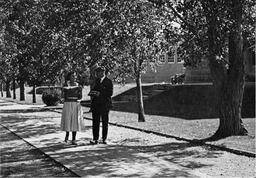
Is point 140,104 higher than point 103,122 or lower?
higher

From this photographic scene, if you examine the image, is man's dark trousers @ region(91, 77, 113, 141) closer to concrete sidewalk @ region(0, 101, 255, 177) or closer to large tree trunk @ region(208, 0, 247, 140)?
concrete sidewalk @ region(0, 101, 255, 177)

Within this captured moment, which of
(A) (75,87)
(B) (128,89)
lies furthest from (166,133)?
(B) (128,89)

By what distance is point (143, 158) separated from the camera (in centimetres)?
861

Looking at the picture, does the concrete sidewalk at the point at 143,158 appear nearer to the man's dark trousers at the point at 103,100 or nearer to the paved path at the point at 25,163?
the paved path at the point at 25,163

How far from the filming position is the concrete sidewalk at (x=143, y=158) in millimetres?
7352

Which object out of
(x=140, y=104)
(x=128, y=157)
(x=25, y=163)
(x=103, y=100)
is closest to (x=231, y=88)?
(x=103, y=100)

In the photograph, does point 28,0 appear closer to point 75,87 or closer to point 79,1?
point 79,1

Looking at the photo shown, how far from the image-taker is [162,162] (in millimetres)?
8227

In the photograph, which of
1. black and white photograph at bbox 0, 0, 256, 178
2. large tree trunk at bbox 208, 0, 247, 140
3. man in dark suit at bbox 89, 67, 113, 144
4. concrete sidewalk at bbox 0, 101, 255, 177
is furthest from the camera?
large tree trunk at bbox 208, 0, 247, 140

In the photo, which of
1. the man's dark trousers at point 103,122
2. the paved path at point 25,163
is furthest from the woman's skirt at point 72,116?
the paved path at point 25,163

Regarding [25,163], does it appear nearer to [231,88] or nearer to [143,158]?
[143,158]

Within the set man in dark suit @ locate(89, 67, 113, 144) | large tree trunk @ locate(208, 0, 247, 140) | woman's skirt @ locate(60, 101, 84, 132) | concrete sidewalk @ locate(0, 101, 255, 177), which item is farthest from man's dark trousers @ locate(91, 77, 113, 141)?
large tree trunk @ locate(208, 0, 247, 140)

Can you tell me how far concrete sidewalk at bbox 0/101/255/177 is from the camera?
7.35m

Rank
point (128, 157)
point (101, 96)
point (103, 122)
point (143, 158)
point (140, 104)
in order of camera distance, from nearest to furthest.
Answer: point (143, 158), point (128, 157), point (101, 96), point (103, 122), point (140, 104)
